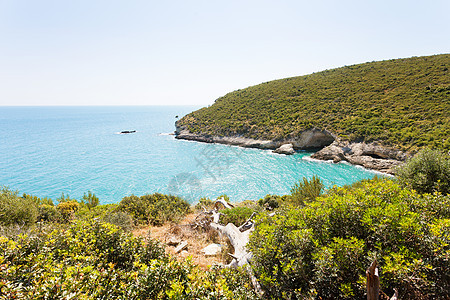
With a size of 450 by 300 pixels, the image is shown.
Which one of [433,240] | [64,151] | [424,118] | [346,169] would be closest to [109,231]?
[433,240]

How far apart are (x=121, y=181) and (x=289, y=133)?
32419 millimetres

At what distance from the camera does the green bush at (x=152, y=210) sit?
399 inches

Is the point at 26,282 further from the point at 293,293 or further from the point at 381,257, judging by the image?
the point at 381,257

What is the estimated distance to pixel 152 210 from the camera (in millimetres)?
10688

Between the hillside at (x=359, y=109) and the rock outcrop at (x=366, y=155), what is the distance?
1.12 metres

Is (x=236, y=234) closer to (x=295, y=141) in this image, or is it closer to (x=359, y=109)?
(x=295, y=141)

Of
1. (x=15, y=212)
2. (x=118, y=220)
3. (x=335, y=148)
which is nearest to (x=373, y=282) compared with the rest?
(x=118, y=220)

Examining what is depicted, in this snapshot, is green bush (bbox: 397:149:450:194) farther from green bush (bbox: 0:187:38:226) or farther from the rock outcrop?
the rock outcrop

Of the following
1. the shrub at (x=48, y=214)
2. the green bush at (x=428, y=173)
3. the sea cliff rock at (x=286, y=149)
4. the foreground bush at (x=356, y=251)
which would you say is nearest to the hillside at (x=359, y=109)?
the sea cliff rock at (x=286, y=149)

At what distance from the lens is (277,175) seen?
89.5ft

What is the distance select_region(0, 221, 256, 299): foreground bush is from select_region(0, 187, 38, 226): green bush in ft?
23.3

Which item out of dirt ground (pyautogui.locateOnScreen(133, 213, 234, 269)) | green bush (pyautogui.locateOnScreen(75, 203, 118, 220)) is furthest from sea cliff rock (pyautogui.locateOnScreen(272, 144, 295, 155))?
green bush (pyautogui.locateOnScreen(75, 203, 118, 220))

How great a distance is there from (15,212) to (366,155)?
3787 centimetres

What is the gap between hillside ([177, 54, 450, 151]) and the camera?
28.4m
